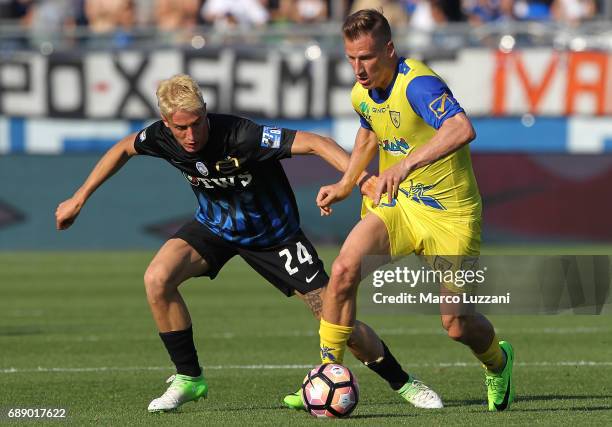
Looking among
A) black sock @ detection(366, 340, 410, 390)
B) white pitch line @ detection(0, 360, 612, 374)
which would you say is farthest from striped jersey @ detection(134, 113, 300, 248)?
→ white pitch line @ detection(0, 360, 612, 374)

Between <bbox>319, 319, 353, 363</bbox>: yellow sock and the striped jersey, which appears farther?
the striped jersey

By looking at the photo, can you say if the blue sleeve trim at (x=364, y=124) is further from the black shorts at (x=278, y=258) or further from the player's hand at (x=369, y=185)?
the black shorts at (x=278, y=258)

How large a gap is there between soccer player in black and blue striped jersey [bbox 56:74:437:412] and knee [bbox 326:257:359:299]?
0.57 metres

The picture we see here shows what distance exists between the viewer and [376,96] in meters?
7.95

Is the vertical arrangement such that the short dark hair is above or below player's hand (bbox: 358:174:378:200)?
above

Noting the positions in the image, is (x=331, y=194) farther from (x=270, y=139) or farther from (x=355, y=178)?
(x=270, y=139)

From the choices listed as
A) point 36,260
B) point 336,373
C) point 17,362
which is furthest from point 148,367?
point 36,260

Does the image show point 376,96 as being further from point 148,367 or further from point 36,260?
point 36,260

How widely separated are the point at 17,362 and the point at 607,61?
1458cm

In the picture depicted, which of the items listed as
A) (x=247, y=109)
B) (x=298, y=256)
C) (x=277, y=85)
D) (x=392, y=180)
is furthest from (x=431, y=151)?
(x=247, y=109)

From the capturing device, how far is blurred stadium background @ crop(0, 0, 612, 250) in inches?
852

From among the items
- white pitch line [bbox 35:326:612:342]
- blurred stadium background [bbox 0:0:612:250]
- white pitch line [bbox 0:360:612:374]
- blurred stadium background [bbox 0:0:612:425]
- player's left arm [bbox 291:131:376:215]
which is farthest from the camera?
blurred stadium background [bbox 0:0:612:250]

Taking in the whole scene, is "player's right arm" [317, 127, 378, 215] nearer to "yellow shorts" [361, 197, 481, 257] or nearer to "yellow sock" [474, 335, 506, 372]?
"yellow shorts" [361, 197, 481, 257]

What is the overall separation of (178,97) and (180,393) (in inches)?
71.0
